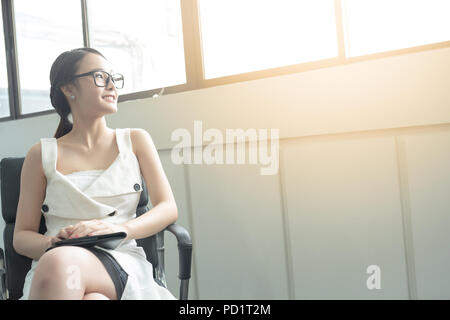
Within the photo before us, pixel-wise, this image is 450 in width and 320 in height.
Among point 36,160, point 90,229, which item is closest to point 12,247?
point 36,160

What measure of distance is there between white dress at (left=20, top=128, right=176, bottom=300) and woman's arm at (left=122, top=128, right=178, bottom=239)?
0.12ft

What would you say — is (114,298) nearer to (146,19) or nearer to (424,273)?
(424,273)

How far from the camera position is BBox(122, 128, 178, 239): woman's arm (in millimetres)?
1477

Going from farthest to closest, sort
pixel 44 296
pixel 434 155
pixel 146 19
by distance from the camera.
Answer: pixel 146 19 < pixel 434 155 < pixel 44 296

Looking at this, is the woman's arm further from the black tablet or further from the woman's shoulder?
the black tablet

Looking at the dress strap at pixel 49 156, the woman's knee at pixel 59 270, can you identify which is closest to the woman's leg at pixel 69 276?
the woman's knee at pixel 59 270

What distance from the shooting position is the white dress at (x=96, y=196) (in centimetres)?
149

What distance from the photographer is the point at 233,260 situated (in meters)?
2.24

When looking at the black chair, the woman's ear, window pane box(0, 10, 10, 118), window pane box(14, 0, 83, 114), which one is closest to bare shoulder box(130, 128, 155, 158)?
the black chair

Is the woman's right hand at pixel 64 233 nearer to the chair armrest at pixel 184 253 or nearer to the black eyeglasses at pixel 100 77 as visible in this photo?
the chair armrest at pixel 184 253

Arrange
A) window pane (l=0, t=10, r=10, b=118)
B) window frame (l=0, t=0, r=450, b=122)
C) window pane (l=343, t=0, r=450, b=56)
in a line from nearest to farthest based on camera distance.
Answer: window pane (l=343, t=0, r=450, b=56) → window frame (l=0, t=0, r=450, b=122) → window pane (l=0, t=10, r=10, b=118)

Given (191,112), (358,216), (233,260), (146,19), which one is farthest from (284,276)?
(146,19)
